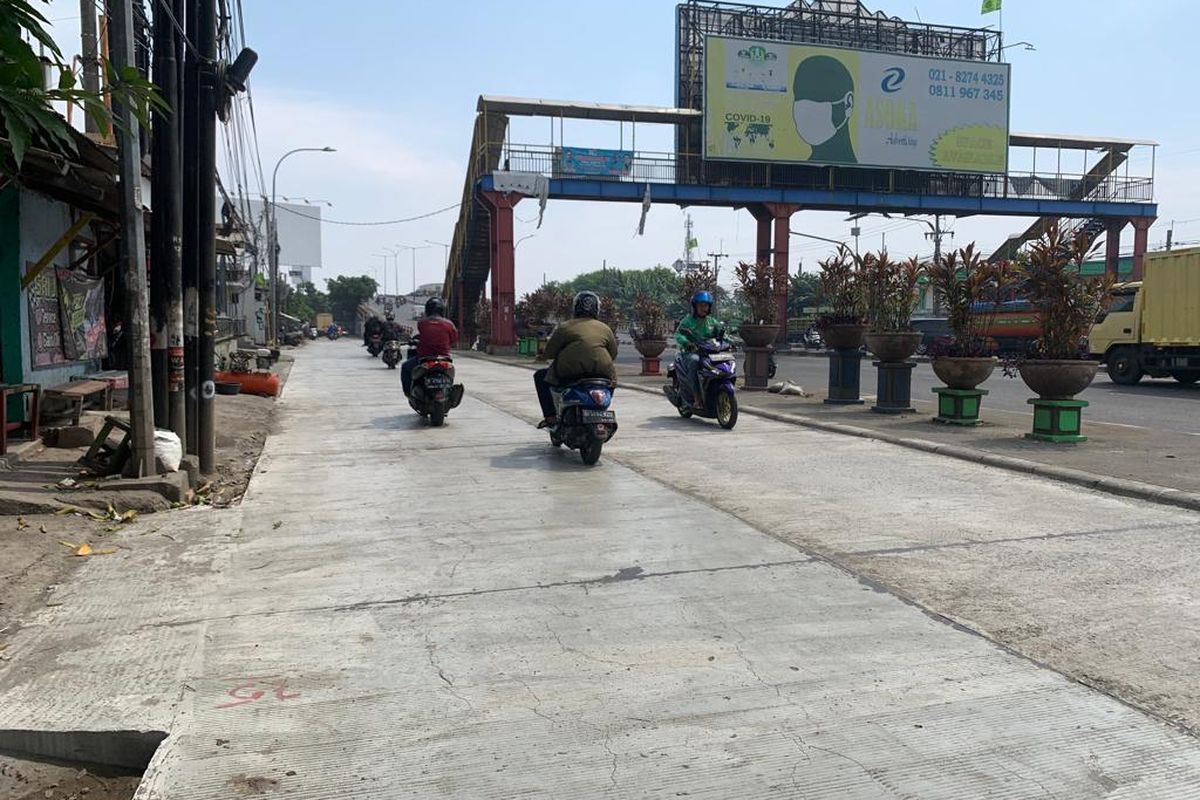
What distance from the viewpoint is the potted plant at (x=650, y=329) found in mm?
24156

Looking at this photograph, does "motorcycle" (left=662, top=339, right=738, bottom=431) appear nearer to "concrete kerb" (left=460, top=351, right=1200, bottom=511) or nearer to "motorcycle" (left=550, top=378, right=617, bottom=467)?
"concrete kerb" (left=460, top=351, right=1200, bottom=511)

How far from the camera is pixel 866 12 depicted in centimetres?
4666

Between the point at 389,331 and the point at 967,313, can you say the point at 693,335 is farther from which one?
the point at 389,331

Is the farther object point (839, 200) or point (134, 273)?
point (839, 200)

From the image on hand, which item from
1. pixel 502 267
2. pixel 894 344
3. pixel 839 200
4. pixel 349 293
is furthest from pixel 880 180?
pixel 349 293

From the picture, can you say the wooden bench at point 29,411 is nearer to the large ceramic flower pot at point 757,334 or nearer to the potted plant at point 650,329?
the large ceramic flower pot at point 757,334

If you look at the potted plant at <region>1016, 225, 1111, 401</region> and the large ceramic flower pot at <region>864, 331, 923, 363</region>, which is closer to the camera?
the potted plant at <region>1016, 225, 1111, 401</region>

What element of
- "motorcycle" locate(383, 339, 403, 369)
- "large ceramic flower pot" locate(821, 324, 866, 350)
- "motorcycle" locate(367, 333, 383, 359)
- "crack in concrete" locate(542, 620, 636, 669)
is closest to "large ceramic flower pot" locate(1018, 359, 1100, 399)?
"large ceramic flower pot" locate(821, 324, 866, 350)

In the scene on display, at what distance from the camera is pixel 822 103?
133ft

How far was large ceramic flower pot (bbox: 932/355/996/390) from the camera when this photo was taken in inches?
442

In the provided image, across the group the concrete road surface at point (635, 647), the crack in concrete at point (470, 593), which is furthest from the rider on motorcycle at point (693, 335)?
the crack in concrete at point (470, 593)

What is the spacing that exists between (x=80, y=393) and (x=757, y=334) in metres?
11.4

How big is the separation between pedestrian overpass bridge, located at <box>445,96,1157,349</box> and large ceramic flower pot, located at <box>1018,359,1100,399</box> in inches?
1098

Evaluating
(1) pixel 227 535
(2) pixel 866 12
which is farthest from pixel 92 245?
(2) pixel 866 12
